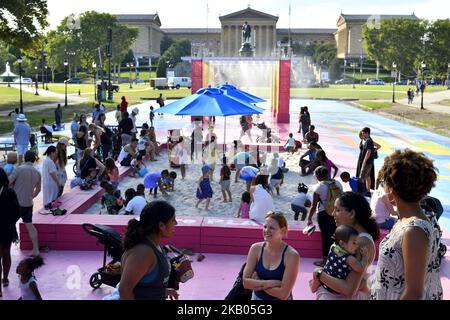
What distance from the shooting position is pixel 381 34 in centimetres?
9125

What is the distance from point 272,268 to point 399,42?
95248mm

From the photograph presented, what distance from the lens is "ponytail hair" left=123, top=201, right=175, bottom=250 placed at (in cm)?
348

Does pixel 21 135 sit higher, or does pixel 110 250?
pixel 21 135

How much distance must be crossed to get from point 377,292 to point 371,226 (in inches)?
42.7

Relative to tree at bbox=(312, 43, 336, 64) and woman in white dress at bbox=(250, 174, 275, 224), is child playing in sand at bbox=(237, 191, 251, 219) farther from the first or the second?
tree at bbox=(312, 43, 336, 64)

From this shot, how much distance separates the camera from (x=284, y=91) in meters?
30.1

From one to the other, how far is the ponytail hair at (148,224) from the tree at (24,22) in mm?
34594

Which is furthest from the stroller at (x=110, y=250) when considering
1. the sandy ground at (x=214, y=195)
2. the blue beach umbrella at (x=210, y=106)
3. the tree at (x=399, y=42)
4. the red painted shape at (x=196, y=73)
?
the tree at (x=399, y=42)

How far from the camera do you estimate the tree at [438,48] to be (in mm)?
86500

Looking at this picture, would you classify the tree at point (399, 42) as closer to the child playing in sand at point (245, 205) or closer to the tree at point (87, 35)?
the tree at point (87, 35)

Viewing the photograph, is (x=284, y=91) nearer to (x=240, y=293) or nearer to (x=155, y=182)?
Result: (x=155, y=182)

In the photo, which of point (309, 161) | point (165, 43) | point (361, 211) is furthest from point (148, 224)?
point (165, 43)
